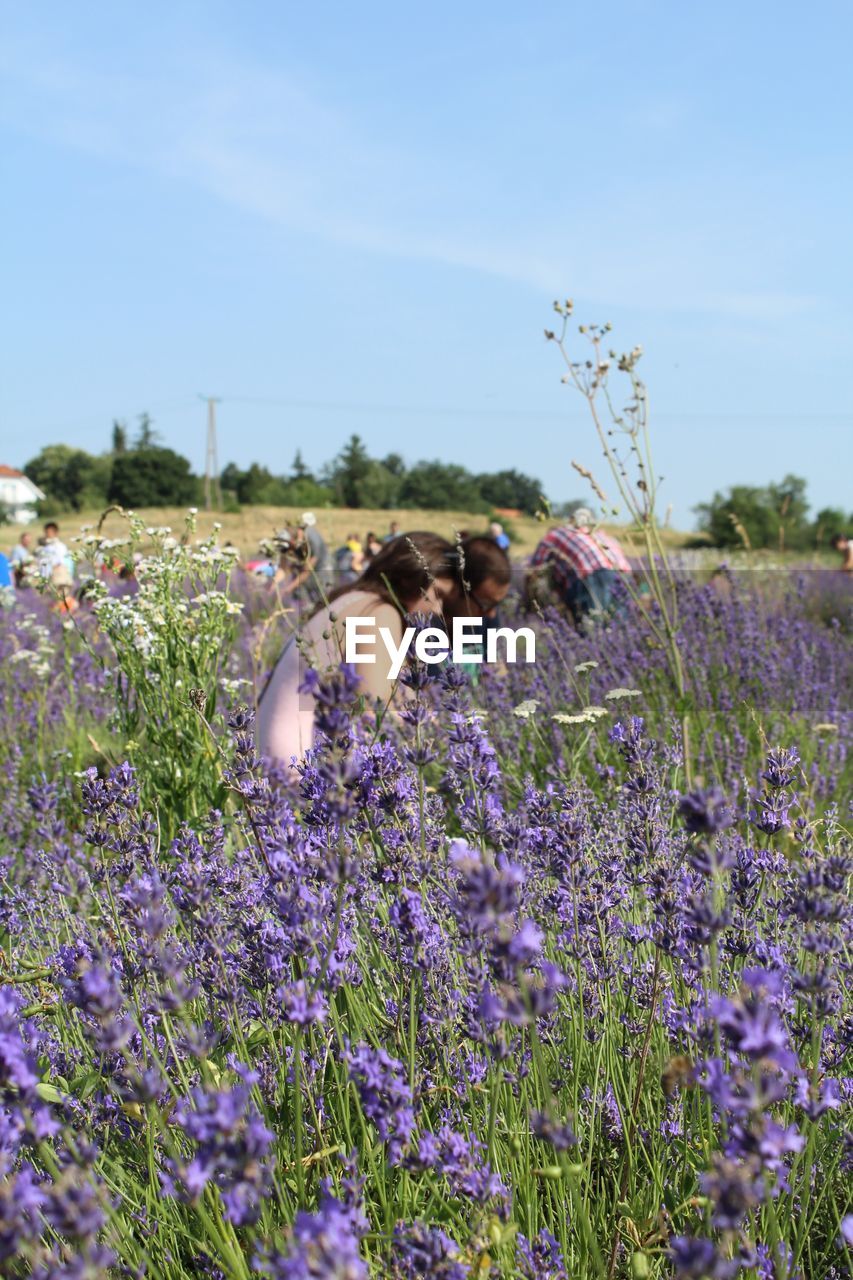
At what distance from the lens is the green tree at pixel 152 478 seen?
68500 mm

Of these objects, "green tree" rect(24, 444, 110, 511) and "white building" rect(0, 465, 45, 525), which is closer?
"green tree" rect(24, 444, 110, 511)

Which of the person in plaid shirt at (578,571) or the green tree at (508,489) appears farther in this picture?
the green tree at (508,489)

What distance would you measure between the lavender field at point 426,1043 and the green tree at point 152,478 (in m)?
68.0

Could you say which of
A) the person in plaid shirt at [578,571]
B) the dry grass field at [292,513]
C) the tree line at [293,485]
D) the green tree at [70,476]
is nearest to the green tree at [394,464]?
the tree line at [293,485]

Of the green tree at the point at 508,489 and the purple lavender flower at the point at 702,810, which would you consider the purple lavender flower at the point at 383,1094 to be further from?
the green tree at the point at 508,489

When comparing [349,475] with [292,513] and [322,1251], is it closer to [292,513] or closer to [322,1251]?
[292,513]

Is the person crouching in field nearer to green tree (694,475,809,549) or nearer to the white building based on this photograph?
green tree (694,475,809,549)

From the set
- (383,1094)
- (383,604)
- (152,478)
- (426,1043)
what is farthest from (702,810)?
(152,478)

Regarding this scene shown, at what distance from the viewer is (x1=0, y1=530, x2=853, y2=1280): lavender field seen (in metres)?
0.94

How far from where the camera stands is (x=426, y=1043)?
1646 millimetres

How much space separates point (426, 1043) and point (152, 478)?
70028 millimetres

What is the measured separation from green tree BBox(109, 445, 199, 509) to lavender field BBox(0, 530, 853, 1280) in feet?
223

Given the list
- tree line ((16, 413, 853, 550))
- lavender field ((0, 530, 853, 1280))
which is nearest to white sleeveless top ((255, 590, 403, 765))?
lavender field ((0, 530, 853, 1280))

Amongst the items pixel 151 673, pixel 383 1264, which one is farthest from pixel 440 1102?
pixel 151 673
